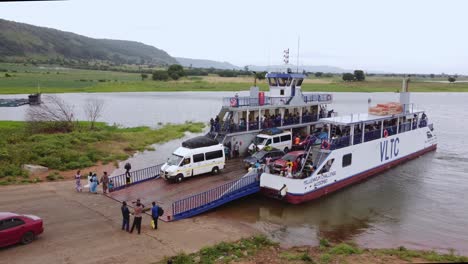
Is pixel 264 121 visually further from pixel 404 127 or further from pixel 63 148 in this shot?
pixel 63 148

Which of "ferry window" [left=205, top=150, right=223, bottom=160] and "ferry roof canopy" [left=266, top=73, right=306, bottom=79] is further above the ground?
"ferry roof canopy" [left=266, top=73, right=306, bottom=79]

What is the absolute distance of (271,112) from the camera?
28.3 m

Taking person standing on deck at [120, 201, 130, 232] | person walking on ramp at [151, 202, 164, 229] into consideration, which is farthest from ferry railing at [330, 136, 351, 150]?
person standing on deck at [120, 201, 130, 232]

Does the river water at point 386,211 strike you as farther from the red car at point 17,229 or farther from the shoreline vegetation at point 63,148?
the red car at point 17,229

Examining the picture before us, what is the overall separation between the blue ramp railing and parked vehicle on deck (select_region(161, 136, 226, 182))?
2.34 meters

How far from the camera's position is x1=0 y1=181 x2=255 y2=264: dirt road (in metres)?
12.5

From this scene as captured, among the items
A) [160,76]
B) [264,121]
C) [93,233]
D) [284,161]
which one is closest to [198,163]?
[284,161]

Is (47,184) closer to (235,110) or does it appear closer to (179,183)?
(179,183)

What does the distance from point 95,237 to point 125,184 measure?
244 inches

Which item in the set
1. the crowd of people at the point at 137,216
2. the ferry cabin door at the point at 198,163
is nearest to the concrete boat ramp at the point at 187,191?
the ferry cabin door at the point at 198,163

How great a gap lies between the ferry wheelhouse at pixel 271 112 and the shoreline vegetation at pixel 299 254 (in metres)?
11.2

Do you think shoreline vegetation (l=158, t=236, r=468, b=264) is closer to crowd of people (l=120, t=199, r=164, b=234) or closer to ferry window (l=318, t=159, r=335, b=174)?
crowd of people (l=120, t=199, r=164, b=234)

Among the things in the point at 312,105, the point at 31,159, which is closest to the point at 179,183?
the point at 31,159

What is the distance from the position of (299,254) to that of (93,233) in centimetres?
756
